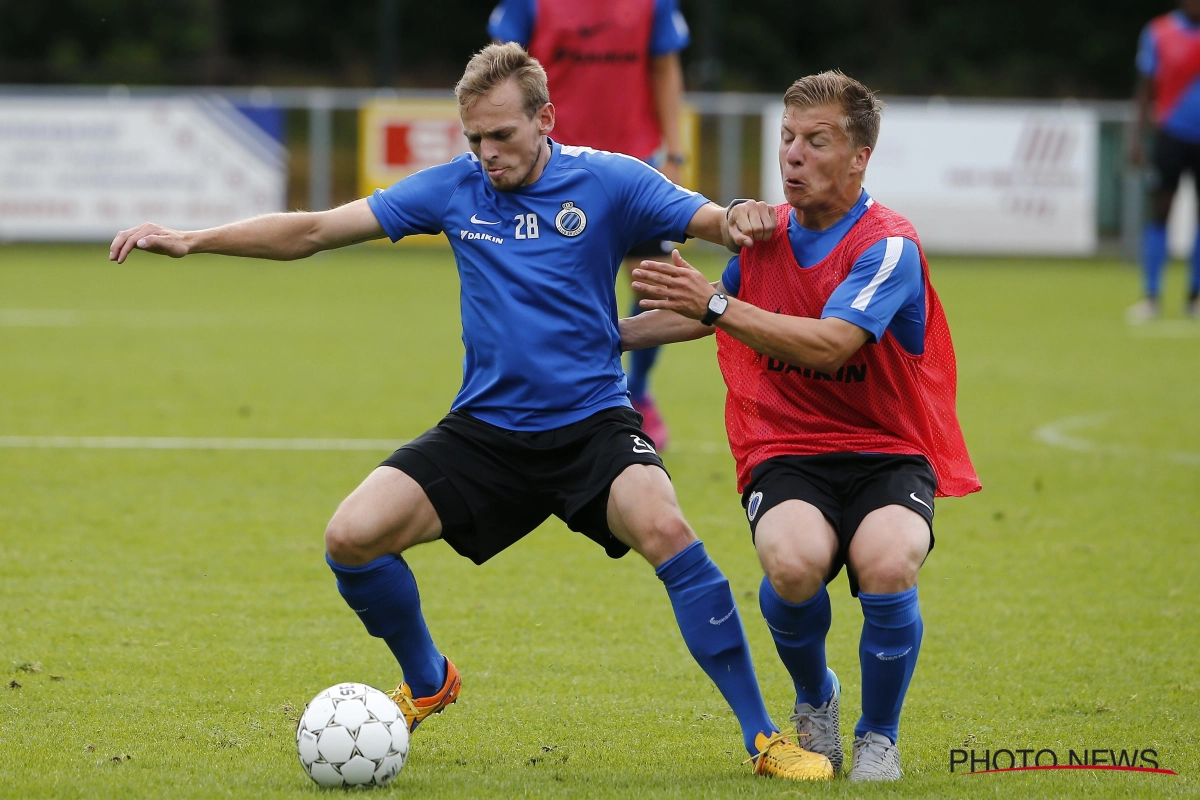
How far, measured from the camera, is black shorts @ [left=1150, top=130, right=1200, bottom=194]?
42.8 feet

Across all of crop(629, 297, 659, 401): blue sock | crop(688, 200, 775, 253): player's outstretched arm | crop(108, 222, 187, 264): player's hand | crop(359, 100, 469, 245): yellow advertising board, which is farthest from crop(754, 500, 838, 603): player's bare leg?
crop(359, 100, 469, 245): yellow advertising board

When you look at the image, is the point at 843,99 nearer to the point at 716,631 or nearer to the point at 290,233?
the point at 716,631

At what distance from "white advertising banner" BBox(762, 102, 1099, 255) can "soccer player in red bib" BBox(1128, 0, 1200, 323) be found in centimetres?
549

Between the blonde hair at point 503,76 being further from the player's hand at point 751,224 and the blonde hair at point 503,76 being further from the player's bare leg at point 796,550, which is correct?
the player's bare leg at point 796,550

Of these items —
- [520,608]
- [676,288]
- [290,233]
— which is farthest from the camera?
[520,608]

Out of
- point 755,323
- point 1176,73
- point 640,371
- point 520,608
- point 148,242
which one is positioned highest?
point 1176,73

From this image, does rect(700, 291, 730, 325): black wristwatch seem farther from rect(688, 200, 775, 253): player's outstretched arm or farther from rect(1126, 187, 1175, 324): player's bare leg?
rect(1126, 187, 1175, 324): player's bare leg

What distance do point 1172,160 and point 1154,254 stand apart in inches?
31.1

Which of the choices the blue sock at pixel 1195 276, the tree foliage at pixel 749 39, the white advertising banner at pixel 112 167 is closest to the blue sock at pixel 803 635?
the blue sock at pixel 1195 276

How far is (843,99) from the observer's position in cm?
383

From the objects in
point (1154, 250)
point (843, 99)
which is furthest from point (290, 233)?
point (1154, 250)

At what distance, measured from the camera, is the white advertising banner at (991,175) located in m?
18.9

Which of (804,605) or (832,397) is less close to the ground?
(832,397)

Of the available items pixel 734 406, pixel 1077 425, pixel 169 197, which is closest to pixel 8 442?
pixel 734 406
